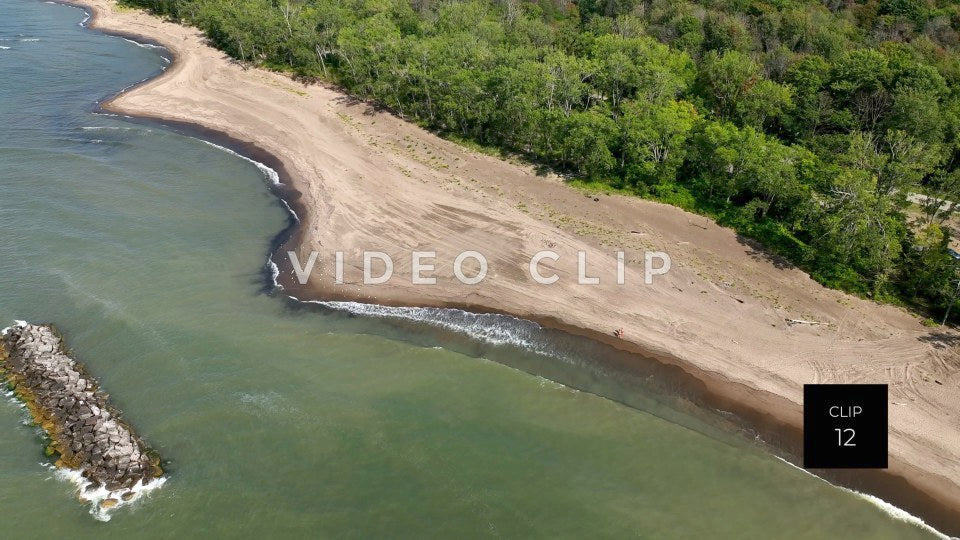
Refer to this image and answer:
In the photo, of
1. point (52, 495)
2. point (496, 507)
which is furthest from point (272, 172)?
point (496, 507)

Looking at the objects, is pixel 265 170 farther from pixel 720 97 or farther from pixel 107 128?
pixel 720 97

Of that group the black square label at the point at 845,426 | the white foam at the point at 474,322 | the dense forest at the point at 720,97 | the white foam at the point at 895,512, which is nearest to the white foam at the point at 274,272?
the white foam at the point at 474,322

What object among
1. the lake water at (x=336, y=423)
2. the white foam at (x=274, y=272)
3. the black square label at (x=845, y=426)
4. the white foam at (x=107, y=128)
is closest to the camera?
the lake water at (x=336, y=423)

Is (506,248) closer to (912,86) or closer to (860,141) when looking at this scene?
(860,141)

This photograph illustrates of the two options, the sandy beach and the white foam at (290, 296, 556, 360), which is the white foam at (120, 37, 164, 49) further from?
the white foam at (290, 296, 556, 360)

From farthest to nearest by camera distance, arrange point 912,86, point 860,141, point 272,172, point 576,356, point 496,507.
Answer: point 272,172 < point 912,86 < point 860,141 < point 576,356 < point 496,507

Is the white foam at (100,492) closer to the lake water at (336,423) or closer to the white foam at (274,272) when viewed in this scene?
the lake water at (336,423)

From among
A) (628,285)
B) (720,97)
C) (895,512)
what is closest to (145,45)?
(720,97)
